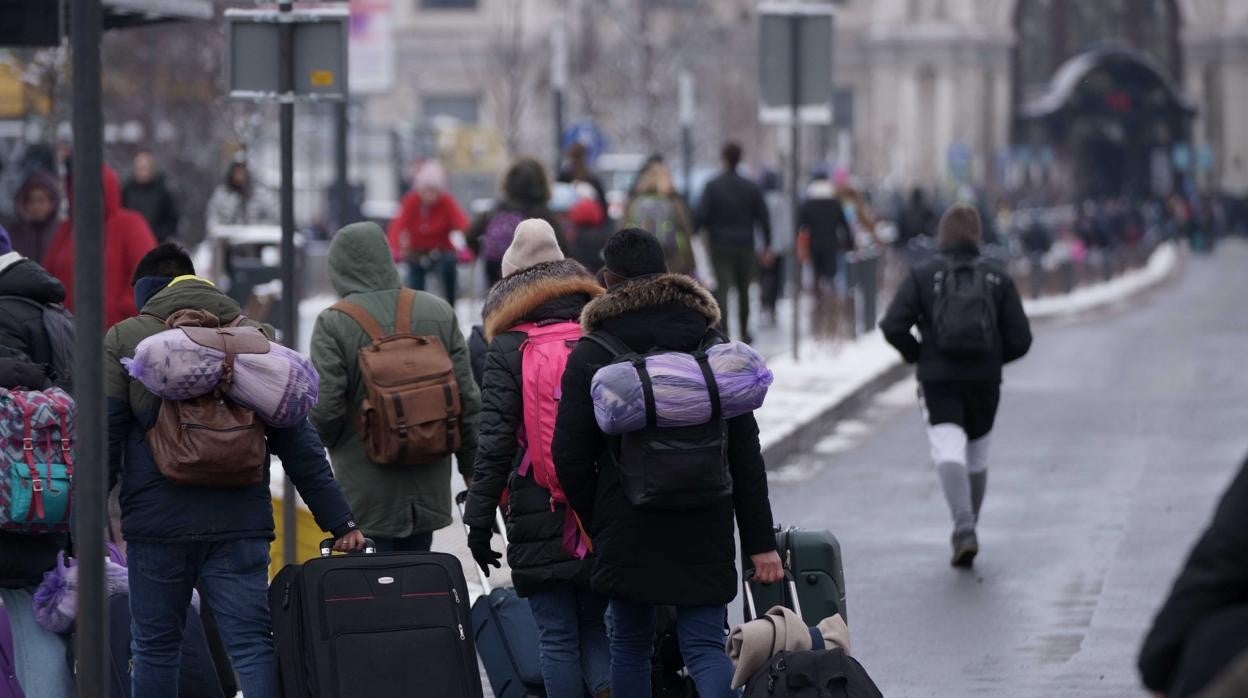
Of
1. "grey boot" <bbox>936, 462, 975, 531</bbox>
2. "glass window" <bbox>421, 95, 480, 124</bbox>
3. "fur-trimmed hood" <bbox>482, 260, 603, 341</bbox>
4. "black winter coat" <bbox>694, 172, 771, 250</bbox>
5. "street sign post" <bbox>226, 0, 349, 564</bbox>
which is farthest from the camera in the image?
"glass window" <bbox>421, 95, 480, 124</bbox>

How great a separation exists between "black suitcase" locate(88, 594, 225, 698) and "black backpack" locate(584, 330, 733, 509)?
164cm

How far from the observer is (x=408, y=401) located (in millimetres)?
7777

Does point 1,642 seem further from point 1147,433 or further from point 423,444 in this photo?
point 1147,433

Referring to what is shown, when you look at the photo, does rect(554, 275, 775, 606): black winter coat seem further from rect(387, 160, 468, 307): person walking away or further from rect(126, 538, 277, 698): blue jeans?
rect(387, 160, 468, 307): person walking away

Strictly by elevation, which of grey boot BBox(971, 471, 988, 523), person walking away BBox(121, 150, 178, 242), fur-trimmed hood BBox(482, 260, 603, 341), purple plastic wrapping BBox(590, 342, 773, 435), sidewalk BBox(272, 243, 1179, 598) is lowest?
sidewalk BBox(272, 243, 1179, 598)

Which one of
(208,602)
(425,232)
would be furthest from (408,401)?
(425,232)

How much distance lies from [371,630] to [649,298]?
114cm

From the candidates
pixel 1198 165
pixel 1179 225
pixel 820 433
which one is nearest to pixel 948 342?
pixel 820 433

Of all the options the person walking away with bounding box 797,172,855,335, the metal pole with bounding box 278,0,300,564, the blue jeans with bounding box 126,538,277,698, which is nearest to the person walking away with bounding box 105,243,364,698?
the blue jeans with bounding box 126,538,277,698

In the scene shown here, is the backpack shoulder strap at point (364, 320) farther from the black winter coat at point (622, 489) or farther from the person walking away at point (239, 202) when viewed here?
the person walking away at point (239, 202)

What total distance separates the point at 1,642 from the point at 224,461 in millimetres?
1040

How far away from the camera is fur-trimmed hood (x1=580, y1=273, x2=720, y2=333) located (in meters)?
6.62

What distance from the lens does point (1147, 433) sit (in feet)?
56.3

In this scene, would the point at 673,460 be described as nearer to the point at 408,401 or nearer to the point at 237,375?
the point at 237,375
